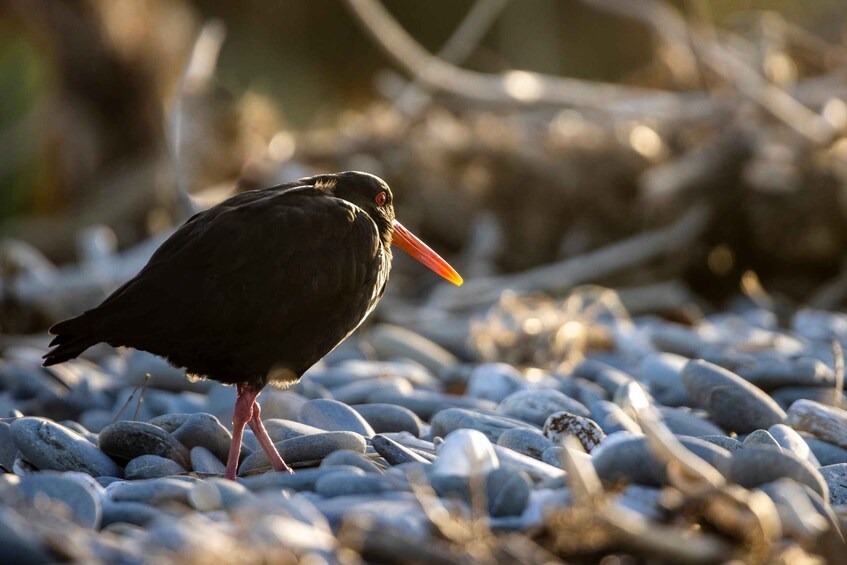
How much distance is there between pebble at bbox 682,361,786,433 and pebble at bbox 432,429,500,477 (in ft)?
3.88

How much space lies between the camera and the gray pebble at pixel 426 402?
3789 millimetres

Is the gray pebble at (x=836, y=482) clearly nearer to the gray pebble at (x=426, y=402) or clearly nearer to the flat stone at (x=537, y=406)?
the flat stone at (x=537, y=406)

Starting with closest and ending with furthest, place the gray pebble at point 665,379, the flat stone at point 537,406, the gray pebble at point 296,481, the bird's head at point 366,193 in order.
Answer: the gray pebble at point 296,481, the flat stone at point 537,406, the bird's head at point 366,193, the gray pebble at point 665,379

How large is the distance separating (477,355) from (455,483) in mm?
2867

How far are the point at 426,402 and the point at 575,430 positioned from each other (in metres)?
0.85

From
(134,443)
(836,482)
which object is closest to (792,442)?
(836,482)

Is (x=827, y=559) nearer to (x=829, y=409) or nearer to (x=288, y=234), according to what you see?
(x=829, y=409)

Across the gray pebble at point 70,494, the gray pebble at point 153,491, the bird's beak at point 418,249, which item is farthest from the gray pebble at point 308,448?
the bird's beak at point 418,249

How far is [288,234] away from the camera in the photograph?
305cm

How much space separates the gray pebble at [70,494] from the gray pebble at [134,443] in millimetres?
657

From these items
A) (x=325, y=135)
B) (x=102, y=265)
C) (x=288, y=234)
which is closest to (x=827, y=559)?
(x=288, y=234)

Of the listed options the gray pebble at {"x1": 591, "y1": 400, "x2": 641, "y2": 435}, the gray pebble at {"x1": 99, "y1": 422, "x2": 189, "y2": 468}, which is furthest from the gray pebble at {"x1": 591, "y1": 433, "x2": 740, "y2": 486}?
the gray pebble at {"x1": 99, "y1": 422, "x2": 189, "y2": 468}

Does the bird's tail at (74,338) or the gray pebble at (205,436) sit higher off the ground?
the bird's tail at (74,338)

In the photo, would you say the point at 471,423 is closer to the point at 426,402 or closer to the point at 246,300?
the point at 426,402
